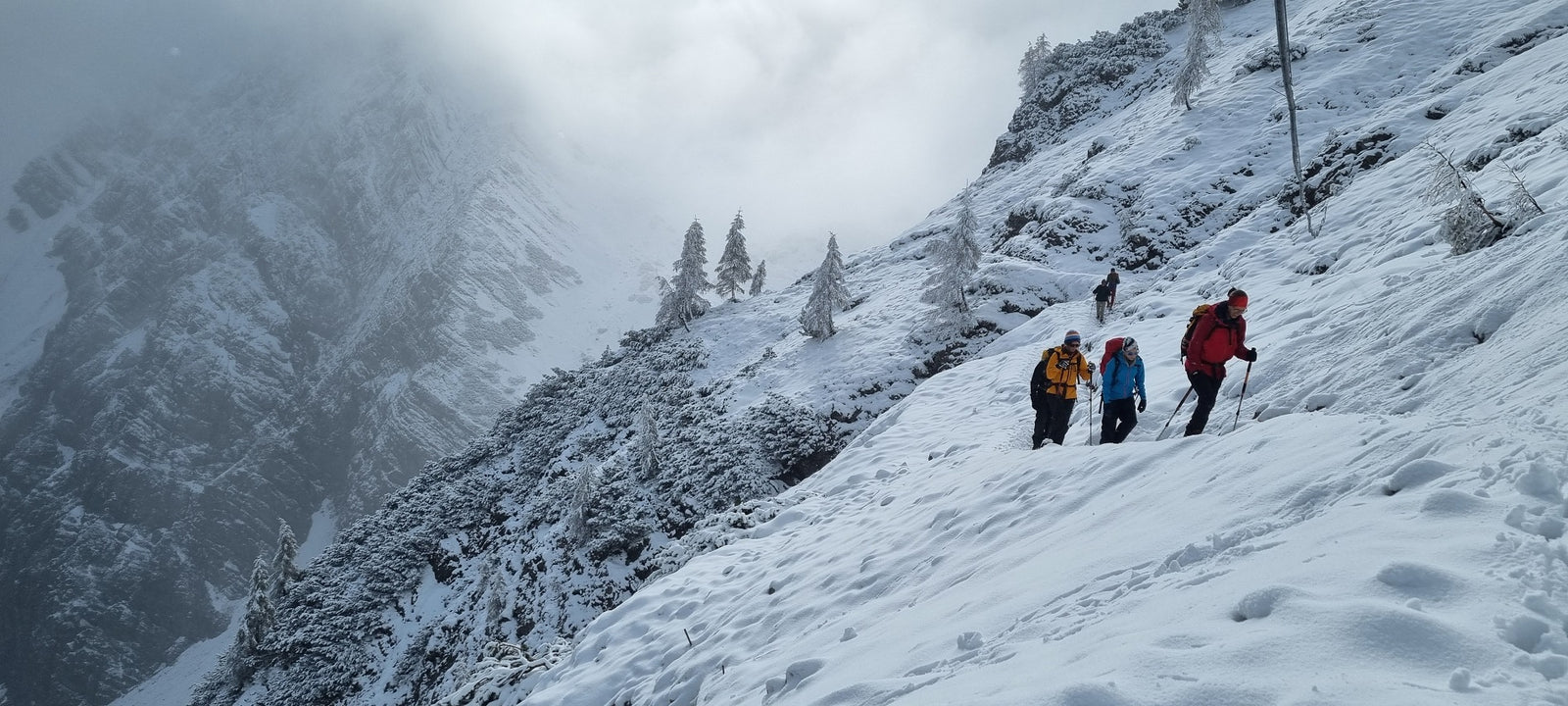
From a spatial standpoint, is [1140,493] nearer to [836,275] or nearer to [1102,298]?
[1102,298]

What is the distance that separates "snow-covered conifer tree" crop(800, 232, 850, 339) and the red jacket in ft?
81.1

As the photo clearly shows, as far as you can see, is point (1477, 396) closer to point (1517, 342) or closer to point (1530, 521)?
point (1517, 342)

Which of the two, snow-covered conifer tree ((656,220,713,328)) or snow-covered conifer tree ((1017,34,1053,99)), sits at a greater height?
snow-covered conifer tree ((1017,34,1053,99))

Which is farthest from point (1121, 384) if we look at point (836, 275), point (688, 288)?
point (688, 288)

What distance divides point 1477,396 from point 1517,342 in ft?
2.65

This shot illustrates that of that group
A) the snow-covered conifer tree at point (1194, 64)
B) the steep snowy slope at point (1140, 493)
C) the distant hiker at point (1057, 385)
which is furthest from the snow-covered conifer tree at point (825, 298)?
the distant hiker at point (1057, 385)

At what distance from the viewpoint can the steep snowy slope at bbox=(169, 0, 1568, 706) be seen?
2967 millimetres

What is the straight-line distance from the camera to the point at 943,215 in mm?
50875

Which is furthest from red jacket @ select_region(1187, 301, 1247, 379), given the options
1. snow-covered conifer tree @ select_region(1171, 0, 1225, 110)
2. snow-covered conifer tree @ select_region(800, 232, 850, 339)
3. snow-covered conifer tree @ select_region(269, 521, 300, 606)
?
snow-covered conifer tree @ select_region(269, 521, 300, 606)

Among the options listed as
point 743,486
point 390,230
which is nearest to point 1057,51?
point 743,486

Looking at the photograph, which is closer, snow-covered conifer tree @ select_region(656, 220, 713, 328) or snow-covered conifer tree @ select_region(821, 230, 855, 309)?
snow-covered conifer tree @ select_region(821, 230, 855, 309)

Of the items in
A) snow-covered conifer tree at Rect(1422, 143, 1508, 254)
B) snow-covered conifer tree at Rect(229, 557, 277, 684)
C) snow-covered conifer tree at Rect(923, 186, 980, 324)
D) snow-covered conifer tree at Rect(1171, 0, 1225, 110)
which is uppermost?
snow-covered conifer tree at Rect(1171, 0, 1225, 110)

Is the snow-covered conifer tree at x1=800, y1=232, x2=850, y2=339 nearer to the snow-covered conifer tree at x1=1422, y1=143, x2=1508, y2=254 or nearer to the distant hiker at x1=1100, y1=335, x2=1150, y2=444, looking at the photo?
the distant hiker at x1=1100, y1=335, x2=1150, y2=444

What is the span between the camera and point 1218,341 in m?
7.44
